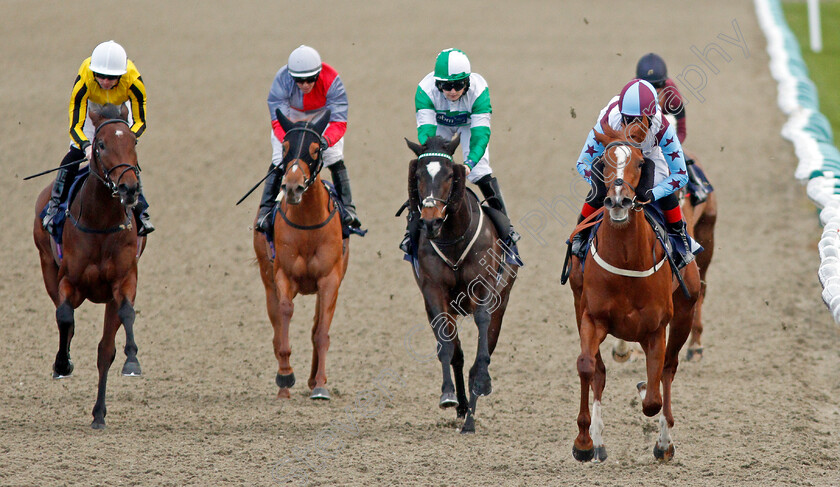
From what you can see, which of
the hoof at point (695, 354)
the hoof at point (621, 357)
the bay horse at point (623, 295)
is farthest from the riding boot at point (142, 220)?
the hoof at point (695, 354)

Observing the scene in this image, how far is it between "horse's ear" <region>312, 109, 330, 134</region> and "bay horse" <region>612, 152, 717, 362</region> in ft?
9.63

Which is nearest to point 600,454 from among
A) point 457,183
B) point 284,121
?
point 457,183

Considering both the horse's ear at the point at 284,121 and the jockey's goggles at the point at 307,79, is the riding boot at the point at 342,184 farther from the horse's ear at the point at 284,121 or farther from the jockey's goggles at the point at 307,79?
the horse's ear at the point at 284,121

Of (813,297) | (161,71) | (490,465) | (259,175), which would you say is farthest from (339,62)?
(490,465)

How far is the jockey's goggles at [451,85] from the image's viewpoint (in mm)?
7250

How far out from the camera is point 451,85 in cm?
726

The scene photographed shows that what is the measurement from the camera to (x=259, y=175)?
13.8 metres

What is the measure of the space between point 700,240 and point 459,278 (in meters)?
3.04

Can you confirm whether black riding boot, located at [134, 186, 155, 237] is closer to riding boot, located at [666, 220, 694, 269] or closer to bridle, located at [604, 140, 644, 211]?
bridle, located at [604, 140, 644, 211]

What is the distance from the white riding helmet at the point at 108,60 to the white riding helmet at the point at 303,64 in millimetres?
1282

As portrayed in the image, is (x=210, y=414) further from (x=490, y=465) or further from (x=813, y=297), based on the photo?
(x=813, y=297)

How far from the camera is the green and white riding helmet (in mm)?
7180

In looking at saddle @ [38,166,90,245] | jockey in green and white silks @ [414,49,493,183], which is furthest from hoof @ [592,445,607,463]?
saddle @ [38,166,90,245]

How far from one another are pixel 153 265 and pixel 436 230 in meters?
5.42
